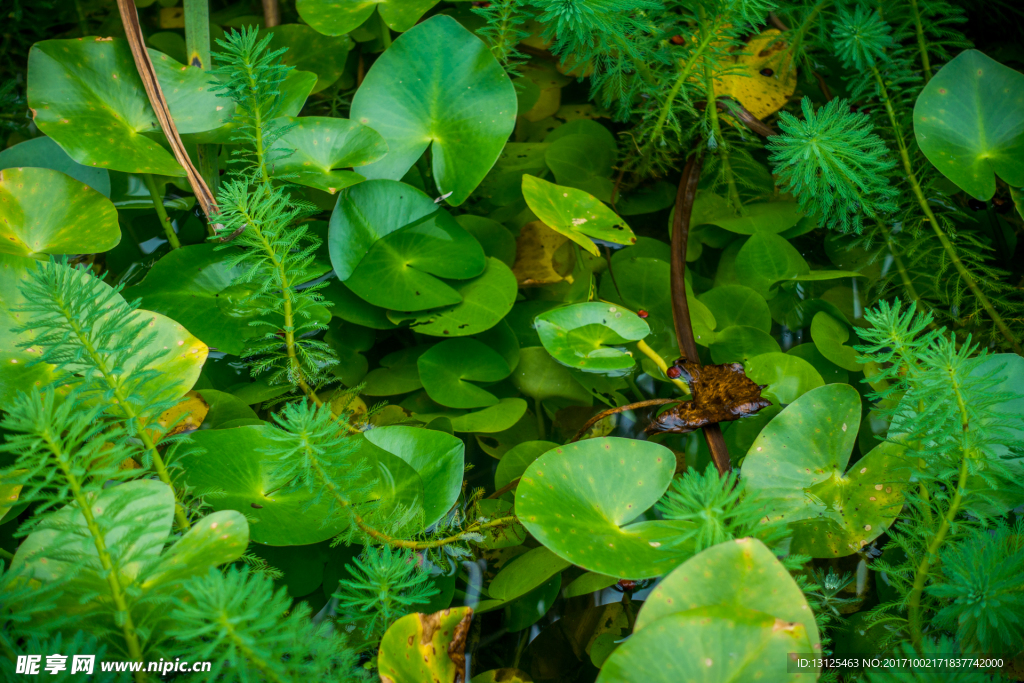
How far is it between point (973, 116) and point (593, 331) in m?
0.79

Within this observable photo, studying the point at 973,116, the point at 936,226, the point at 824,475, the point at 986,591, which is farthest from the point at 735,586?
the point at 973,116

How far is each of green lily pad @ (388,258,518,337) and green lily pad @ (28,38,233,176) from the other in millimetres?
475

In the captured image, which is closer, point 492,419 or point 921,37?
point 492,419

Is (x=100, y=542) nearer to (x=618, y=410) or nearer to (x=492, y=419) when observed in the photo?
(x=492, y=419)

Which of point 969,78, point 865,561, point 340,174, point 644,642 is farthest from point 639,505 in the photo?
point 969,78

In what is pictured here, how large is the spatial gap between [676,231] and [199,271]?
2.88 ft

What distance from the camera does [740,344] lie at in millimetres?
1104

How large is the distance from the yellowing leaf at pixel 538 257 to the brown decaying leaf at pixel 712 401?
0.34 metres

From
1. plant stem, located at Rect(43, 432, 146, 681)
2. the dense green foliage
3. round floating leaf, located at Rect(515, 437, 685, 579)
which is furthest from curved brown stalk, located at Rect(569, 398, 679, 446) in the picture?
plant stem, located at Rect(43, 432, 146, 681)

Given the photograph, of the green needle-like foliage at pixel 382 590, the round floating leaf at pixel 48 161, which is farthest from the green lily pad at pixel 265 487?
the round floating leaf at pixel 48 161

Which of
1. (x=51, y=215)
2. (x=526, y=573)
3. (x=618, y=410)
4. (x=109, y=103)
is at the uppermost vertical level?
(x=109, y=103)

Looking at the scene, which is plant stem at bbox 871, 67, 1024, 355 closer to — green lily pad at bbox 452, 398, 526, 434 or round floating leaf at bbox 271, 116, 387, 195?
green lily pad at bbox 452, 398, 526, 434

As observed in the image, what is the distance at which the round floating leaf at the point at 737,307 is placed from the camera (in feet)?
3.72

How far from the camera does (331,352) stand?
1023 mm
